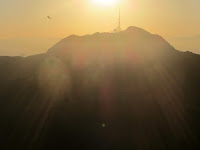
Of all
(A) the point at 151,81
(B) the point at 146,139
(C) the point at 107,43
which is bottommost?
(B) the point at 146,139

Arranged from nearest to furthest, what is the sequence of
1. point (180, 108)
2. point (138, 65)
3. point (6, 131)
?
point (6, 131), point (180, 108), point (138, 65)

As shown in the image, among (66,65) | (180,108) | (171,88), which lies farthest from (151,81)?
(66,65)

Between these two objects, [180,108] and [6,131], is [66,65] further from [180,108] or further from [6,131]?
[180,108]

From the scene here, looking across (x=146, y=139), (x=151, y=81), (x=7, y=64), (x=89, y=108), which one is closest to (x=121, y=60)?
(x=151, y=81)

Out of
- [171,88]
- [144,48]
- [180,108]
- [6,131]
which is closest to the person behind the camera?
[6,131]

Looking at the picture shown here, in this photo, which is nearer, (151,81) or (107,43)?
(151,81)

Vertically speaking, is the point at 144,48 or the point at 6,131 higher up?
the point at 144,48
